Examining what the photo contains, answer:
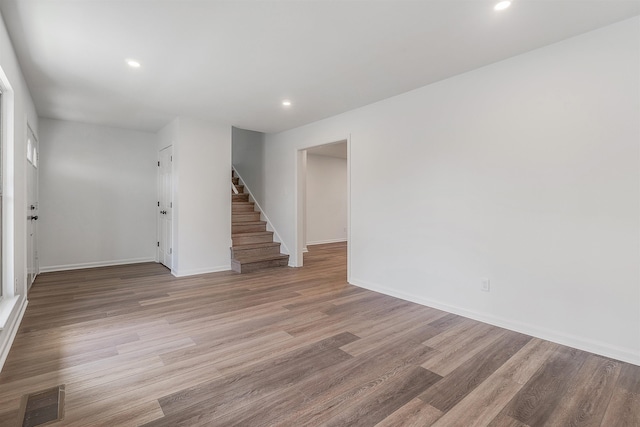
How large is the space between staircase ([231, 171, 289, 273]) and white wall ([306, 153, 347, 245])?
2235 millimetres

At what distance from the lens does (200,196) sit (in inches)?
193

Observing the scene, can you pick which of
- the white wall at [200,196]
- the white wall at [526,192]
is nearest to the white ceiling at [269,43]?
the white wall at [526,192]

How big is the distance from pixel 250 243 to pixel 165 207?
1580 millimetres

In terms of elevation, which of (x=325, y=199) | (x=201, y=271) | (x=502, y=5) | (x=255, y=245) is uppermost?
(x=502, y=5)

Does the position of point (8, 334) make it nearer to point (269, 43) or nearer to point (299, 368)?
point (299, 368)

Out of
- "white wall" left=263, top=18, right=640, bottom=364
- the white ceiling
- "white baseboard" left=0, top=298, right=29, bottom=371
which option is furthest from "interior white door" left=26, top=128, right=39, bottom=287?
"white wall" left=263, top=18, right=640, bottom=364

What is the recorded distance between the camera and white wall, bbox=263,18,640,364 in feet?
7.38

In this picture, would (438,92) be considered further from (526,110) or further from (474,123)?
(526,110)

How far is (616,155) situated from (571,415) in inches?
71.3

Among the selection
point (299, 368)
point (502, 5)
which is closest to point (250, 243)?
point (299, 368)

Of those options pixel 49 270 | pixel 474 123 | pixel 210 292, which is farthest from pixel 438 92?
pixel 49 270

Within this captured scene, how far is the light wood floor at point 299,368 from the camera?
165 cm

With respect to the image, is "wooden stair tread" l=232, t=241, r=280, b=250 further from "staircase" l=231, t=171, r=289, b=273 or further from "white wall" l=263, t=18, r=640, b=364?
"white wall" l=263, t=18, r=640, b=364

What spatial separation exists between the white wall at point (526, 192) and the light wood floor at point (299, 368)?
32cm
